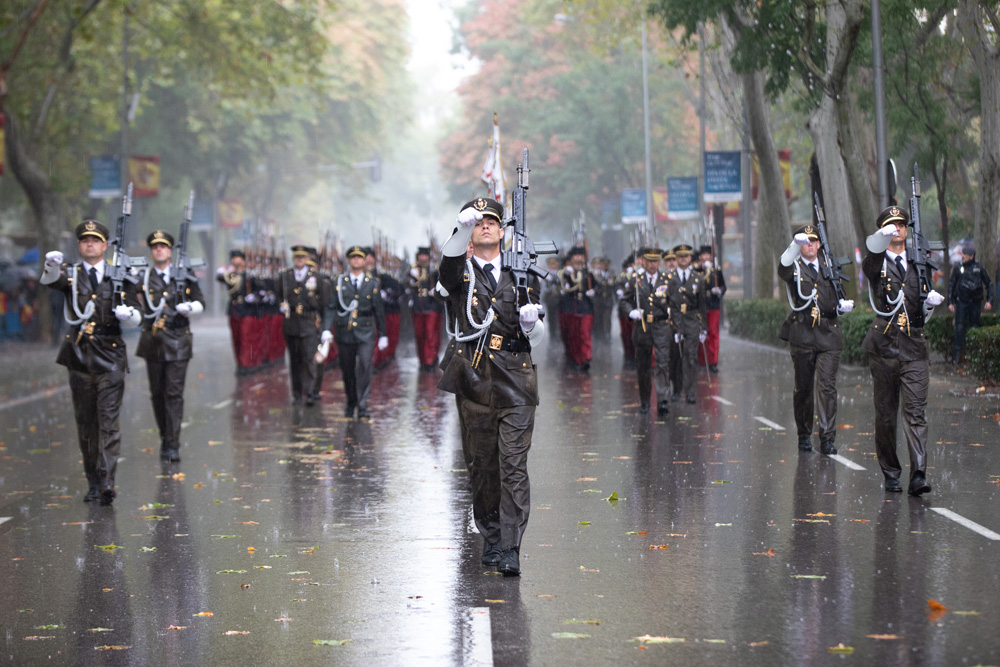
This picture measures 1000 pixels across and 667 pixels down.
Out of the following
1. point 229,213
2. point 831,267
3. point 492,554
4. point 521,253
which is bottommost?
point 492,554

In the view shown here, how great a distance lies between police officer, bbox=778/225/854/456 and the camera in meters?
12.6

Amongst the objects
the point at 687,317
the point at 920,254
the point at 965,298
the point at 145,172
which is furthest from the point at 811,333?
the point at 145,172

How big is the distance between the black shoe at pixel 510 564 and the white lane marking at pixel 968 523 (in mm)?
2852

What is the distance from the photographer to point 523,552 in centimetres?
841

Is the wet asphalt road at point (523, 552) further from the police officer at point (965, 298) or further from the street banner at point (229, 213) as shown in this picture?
the street banner at point (229, 213)

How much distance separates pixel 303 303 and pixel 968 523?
1134 cm

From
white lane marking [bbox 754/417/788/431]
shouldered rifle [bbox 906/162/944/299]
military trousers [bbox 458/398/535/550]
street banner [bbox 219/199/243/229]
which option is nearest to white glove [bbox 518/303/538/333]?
military trousers [bbox 458/398/535/550]

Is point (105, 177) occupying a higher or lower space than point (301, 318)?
higher

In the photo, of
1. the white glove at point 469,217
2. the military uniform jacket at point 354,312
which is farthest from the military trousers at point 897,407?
the military uniform jacket at point 354,312

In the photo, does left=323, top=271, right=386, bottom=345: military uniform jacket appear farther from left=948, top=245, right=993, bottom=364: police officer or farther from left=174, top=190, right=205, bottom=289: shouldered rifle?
left=948, top=245, right=993, bottom=364: police officer

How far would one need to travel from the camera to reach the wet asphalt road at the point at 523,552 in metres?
6.38

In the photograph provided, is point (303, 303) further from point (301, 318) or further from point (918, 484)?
point (918, 484)

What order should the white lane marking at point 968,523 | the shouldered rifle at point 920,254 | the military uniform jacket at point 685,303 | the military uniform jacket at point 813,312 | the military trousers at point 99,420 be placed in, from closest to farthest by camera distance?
the white lane marking at point 968,523
the shouldered rifle at point 920,254
the military trousers at point 99,420
the military uniform jacket at point 813,312
the military uniform jacket at point 685,303

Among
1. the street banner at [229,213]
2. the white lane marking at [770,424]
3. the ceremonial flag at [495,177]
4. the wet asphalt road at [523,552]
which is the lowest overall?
the white lane marking at [770,424]
